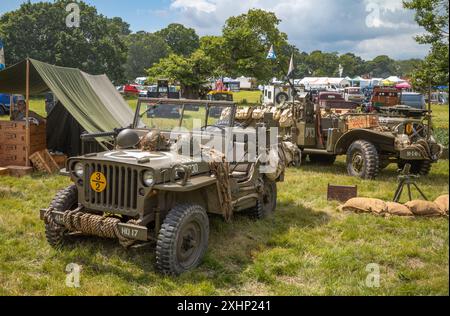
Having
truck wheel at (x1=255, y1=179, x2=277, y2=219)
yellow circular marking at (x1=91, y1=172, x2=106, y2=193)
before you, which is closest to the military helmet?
yellow circular marking at (x1=91, y1=172, x2=106, y2=193)

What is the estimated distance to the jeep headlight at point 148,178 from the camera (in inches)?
166

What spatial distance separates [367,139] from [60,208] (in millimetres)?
6715

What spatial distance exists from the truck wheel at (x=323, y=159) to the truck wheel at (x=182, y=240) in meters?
7.33

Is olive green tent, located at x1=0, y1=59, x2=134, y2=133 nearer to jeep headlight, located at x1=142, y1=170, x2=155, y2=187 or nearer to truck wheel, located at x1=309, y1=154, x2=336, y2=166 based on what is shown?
truck wheel, located at x1=309, y1=154, x2=336, y2=166

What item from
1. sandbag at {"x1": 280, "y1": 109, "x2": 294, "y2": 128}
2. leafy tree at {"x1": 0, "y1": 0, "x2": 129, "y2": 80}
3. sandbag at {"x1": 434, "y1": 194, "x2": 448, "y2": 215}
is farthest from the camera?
leafy tree at {"x1": 0, "y1": 0, "x2": 129, "y2": 80}

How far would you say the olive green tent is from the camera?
9.62 m

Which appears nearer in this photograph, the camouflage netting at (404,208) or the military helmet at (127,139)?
the military helmet at (127,139)

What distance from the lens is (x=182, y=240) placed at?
4.47 meters

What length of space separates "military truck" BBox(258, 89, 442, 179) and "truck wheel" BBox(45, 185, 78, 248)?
20.3 feet

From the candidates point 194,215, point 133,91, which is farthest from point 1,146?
point 133,91

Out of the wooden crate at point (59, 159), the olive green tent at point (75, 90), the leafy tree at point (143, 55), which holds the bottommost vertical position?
the wooden crate at point (59, 159)

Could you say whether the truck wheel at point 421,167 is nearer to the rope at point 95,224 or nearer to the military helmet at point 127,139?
the military helmet at point 127,139

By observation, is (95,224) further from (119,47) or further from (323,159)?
(119,47)

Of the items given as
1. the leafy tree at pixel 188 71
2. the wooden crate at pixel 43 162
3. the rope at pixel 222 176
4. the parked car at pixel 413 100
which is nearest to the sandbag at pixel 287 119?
the wooden crate at pixel 43 162
